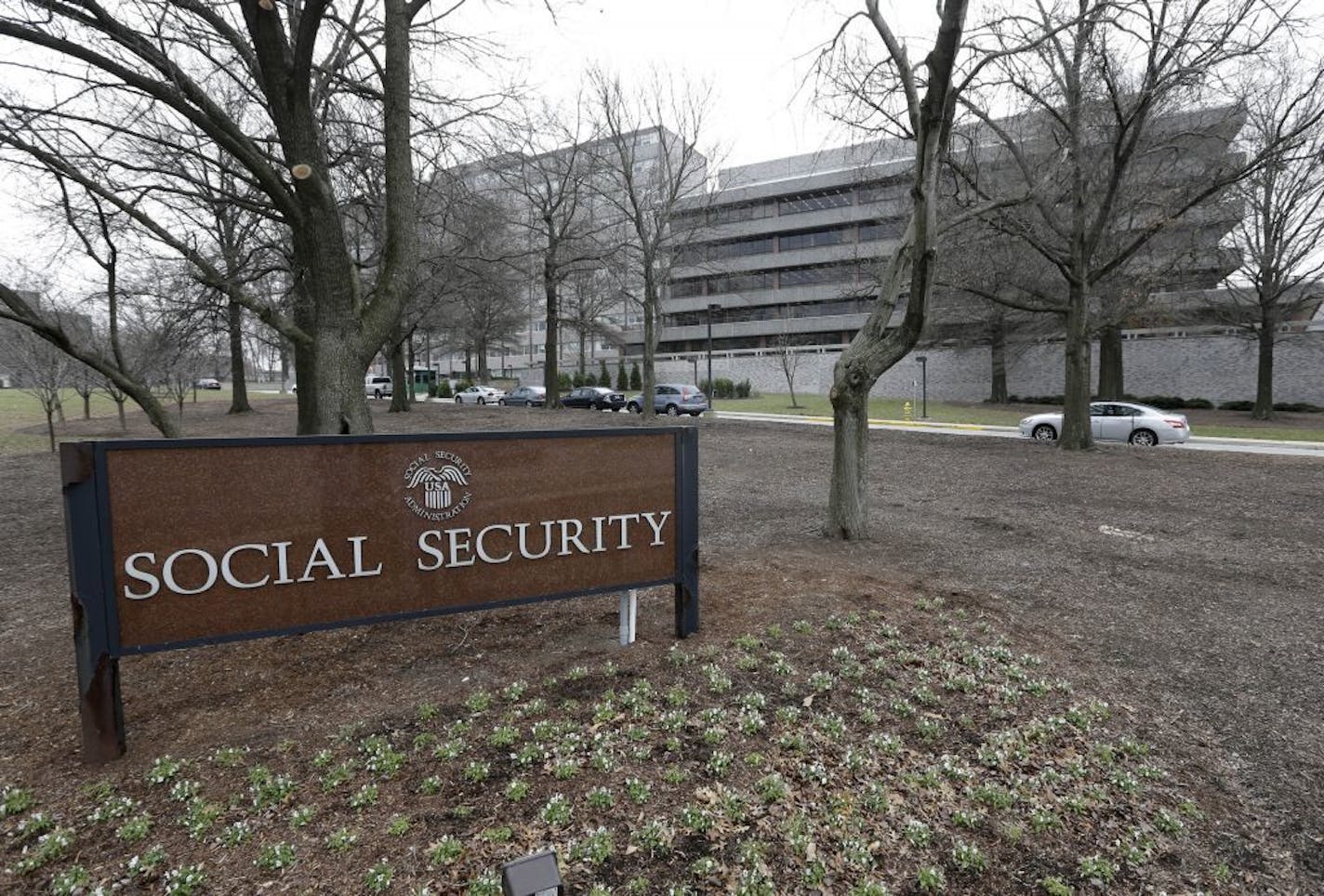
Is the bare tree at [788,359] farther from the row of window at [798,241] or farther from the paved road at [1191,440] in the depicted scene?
the paved road at [1191,440]

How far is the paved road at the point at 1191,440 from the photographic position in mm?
18188

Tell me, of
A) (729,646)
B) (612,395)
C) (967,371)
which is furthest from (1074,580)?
(967,371)

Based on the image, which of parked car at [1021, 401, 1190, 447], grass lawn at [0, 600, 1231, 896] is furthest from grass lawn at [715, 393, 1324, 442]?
grass lawn at [0, 600, 1231, 896]

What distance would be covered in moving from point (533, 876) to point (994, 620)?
4831 mm

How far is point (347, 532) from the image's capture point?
3881 millimetres

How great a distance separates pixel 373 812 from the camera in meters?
2.93

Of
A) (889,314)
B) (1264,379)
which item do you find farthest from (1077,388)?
(1264,379)

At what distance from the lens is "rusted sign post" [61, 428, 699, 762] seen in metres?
3.28

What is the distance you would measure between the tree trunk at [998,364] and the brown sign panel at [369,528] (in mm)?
38431

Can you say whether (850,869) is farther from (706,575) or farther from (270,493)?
(706,575)

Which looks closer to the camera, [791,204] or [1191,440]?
[1191,440]

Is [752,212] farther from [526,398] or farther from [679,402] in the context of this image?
[679,402]

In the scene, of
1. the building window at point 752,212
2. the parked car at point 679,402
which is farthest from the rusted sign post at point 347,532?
the building window at point 752,212

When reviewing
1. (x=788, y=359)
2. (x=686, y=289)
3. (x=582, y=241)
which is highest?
(x=686, y=289)
